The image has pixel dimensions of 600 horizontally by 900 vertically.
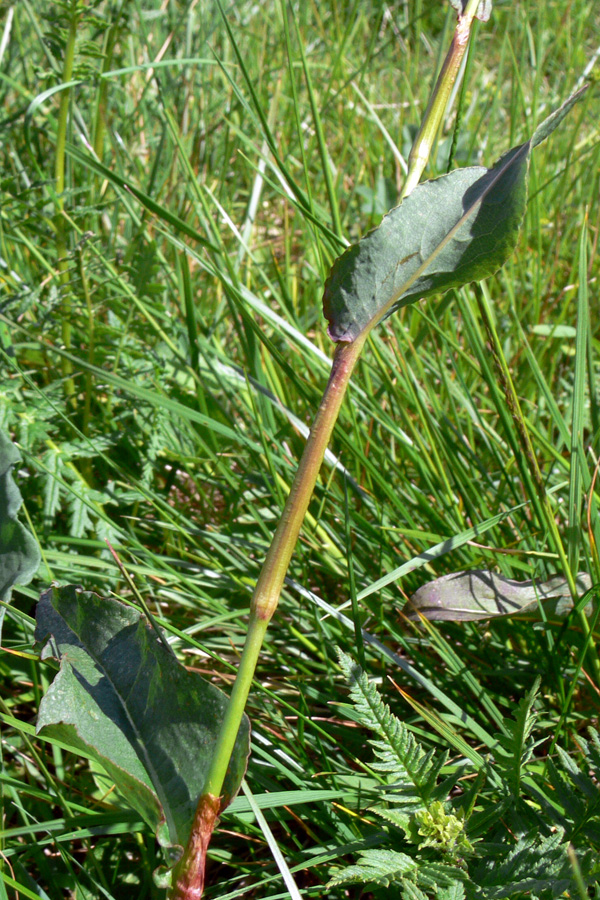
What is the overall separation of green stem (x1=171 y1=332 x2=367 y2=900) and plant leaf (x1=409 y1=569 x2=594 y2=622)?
1.30 feet

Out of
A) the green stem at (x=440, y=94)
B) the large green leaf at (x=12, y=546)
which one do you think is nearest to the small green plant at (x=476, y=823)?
the large green leaf at (x=12, y=546)

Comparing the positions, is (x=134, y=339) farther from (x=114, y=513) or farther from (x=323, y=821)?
(x=323, y=821)

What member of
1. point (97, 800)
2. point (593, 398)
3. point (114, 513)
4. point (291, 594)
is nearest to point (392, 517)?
point (291, 594)

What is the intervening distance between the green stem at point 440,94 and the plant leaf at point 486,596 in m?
0.51

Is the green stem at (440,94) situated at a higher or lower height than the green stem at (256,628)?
higher

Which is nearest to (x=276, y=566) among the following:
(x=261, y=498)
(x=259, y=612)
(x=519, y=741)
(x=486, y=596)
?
(x=259, y=612)

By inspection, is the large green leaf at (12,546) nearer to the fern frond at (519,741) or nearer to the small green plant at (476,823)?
the small green plant at (476,823)

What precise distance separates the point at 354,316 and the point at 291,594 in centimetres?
62

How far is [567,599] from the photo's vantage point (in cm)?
92

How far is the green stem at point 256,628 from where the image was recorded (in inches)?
21.2

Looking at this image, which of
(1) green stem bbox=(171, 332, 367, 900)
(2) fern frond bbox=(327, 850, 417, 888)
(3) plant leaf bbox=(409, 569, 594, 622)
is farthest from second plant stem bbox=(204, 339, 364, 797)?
(3) plant leaf bbox=(409, 569, 594, 622)

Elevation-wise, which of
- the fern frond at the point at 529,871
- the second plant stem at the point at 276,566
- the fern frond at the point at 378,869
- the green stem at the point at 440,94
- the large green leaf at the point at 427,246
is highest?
the green stem at the point at 440,94

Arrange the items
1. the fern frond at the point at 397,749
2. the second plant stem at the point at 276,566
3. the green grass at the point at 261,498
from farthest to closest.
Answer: the green grass at the point at 261,498 < the fern frond at the point at 397,749 < the second plant stem at the point at 276,566

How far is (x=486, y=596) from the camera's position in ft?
3.00
